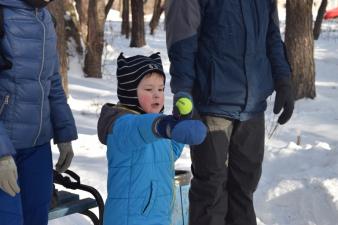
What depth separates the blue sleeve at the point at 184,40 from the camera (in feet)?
10.3

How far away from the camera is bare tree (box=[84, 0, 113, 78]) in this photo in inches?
481

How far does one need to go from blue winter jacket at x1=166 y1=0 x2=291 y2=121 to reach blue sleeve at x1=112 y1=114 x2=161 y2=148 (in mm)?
699

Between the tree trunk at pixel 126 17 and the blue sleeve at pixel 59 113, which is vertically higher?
the blue sleeve at pixel 59 113

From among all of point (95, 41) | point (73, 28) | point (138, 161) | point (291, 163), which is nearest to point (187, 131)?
point (138, 161)

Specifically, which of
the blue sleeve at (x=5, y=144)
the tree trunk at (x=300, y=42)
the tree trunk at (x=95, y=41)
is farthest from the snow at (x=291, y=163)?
the tree trunk at (x=95, y=41)

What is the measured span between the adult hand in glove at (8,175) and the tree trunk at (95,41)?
32.2ft

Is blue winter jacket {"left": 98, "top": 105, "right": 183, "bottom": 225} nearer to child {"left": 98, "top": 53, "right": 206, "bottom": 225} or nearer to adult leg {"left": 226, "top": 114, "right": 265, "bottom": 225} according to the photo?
child {"left": 98, "top": 53, "right": 206, "bottom": 225}

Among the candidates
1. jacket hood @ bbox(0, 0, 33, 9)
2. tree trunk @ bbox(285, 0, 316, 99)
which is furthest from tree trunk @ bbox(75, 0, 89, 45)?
jacket hood @ bbox(0, 0, 33, 9)

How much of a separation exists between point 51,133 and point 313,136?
16.1 feet

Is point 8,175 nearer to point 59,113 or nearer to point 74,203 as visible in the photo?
point 59,113

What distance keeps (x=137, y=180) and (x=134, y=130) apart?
0.29 metres

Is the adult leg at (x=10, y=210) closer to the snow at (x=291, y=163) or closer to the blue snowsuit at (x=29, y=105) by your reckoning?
the blue snowsuit at (x=29, y=105)

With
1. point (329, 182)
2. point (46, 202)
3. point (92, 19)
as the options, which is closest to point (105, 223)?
point (46, 202)

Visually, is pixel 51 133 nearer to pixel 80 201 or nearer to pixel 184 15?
pixel 80 201
